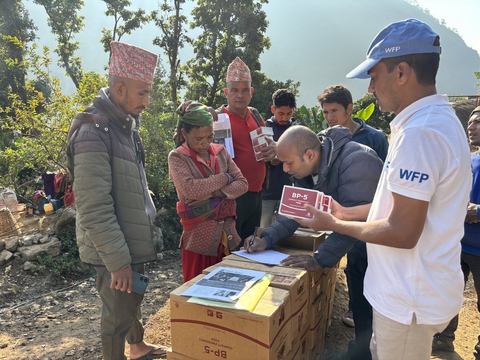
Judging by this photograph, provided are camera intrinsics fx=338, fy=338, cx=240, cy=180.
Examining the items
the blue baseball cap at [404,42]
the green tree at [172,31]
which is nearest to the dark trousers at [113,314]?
the blue baseball cap at [404,42]

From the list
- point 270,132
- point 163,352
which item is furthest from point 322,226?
point 163,352

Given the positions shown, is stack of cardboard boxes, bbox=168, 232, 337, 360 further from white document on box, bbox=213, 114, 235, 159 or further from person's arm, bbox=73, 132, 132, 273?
white document on box, bbox=213, 114, 235, 159

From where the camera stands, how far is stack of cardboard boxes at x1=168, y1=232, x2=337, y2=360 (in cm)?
152

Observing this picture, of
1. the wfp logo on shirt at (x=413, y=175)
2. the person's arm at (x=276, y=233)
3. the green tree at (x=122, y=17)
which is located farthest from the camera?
the green tree at (x=122, y=17)

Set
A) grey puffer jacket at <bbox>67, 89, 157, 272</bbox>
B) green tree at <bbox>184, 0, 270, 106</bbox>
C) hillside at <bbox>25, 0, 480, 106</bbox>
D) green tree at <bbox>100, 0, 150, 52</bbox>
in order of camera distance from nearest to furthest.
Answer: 1. grey puffer jacket at <bbox>67, 89, 157, 272</bbox>
2. green tree at <bbox>184, 0, 270, 106</bbox>
3. green tree at <bbox>100, 0, 150, 52</bbox>
4. hillside at <bbox>25, 0, 480, 106</bbox>

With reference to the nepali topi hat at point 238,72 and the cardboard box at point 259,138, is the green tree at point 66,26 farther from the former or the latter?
the cardboard box at point 259,138

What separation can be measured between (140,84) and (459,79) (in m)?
190

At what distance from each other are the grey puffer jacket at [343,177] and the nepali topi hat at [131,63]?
4.21 feet

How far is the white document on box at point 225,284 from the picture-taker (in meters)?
1.63

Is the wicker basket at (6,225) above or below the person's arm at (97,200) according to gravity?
below

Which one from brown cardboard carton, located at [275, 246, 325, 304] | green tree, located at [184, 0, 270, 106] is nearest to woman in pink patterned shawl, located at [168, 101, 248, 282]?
brown cardboard carton, located at [275, 246, 325, 304]

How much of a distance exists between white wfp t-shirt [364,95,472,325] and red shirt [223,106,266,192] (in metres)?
2.02

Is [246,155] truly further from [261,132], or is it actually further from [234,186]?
[234,186]

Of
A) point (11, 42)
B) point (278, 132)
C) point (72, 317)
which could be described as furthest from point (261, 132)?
point (11, 42)
